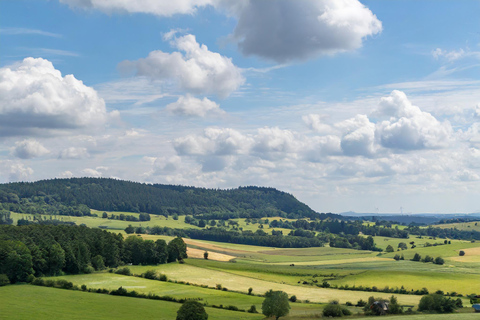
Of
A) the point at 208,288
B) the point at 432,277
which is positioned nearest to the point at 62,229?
the point at 208,288

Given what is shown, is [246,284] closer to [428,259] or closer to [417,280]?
[417,280]

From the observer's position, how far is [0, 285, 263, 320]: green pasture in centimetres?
7144

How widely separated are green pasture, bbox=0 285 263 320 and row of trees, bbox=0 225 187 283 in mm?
11082

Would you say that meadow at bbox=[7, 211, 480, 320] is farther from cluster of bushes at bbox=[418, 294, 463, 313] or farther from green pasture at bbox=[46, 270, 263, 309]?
cluster of bushes at bbox=[418, 294, 463, 313]

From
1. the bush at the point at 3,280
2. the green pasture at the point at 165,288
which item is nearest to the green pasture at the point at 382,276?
the green pasture at the point at 165,288

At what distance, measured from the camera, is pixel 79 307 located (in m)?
78.1

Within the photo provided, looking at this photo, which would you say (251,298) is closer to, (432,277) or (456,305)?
(456,305)

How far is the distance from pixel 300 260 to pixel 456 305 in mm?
117537

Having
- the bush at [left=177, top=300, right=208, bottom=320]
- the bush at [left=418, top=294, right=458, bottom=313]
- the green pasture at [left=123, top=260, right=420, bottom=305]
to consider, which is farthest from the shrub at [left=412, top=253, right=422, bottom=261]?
the bush at [left=177, top=300, right=208, bottom=320]

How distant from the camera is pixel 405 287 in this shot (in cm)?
11650

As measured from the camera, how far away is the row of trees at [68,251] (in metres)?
103

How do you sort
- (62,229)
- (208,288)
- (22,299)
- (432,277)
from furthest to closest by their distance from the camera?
(62,229) → (432,277) → (208,288) → (22,299)

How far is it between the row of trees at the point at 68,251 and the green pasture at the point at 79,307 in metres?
11.1

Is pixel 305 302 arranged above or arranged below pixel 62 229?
below
